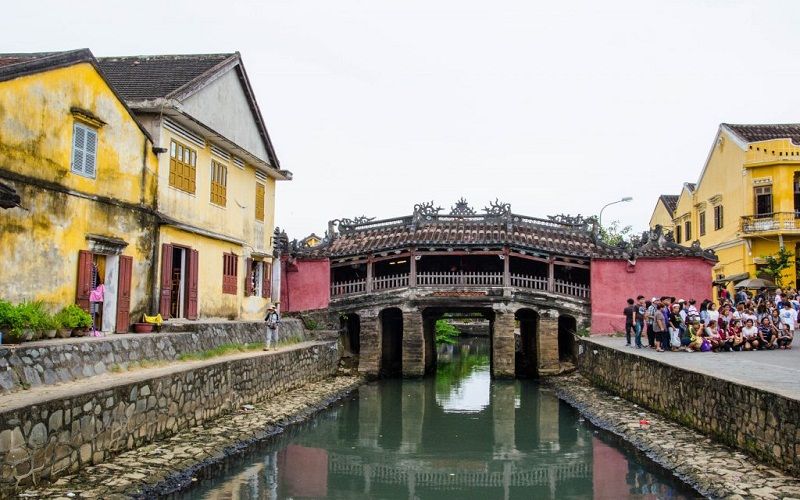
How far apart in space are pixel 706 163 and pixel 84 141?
1124 inches

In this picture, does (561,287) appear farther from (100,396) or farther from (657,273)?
(100,396)

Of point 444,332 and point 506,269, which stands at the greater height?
point 506,269

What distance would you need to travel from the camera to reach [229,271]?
19.7 meters

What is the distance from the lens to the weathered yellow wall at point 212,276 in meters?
16.8

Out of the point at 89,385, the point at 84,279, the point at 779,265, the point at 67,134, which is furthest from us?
the point at 779,265

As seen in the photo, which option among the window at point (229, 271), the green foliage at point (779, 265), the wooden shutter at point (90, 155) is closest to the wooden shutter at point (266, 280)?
the window at point (229, 271)

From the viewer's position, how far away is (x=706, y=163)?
3388cm

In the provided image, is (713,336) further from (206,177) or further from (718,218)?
(718,218)

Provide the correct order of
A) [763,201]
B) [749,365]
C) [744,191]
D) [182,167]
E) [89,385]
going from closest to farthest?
[89,385], [749,365], [182,167], [763,201], [744,191]

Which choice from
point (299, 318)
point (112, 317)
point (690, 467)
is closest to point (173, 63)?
point (112, 317)

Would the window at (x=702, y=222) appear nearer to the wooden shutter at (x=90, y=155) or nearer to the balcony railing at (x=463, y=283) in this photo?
the balcony railing at (x=463, y=283)

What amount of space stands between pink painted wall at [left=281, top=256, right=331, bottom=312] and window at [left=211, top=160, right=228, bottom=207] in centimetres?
782

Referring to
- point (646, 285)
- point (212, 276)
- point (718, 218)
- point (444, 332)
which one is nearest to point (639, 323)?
point (646, 285)

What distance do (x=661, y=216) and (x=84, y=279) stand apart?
123 feet
